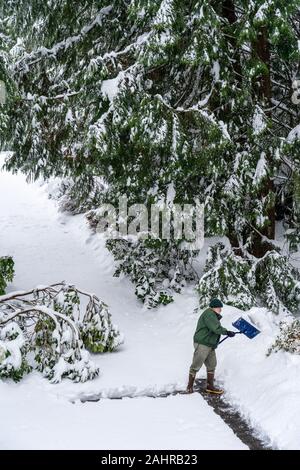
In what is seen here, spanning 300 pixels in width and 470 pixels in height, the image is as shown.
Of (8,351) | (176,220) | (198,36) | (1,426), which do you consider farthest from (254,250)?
(1,426)

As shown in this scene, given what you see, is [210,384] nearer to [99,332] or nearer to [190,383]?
[190,383]

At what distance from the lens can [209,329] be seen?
7.70 m

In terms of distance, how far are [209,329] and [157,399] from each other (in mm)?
1358

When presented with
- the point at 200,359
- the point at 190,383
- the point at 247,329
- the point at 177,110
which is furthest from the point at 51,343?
the point at 177,110

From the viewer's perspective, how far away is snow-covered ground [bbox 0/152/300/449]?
6.29 m

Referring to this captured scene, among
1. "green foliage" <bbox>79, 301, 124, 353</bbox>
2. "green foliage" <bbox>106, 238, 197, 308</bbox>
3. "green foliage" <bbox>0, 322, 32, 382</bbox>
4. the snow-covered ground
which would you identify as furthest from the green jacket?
"green foliage" <bbox>106, 238, 197, 308</bbox>

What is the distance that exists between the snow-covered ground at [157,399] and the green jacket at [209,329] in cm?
82

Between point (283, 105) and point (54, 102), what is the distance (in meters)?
5.90

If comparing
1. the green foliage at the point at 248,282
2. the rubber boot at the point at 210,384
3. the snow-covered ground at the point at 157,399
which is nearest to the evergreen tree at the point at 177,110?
the green foliage at the point at 248,282

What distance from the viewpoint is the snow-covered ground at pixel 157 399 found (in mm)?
6289

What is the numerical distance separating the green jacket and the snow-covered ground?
32.5 inches

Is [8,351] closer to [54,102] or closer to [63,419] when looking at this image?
[63,419]

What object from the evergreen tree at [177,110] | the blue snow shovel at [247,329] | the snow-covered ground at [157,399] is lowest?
the snow-covered ground at [157,399]

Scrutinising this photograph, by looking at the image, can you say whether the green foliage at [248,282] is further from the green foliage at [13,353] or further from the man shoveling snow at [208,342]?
the green foliage at [13,353]
